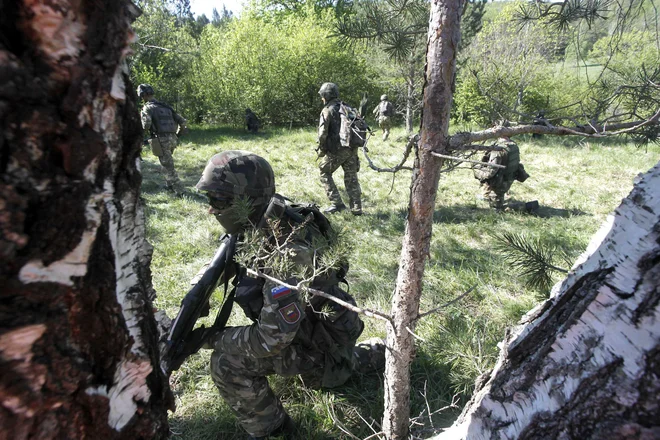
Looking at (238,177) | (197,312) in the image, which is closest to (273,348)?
(197,312)

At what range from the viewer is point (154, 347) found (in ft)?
2.95

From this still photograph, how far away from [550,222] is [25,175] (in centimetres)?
625

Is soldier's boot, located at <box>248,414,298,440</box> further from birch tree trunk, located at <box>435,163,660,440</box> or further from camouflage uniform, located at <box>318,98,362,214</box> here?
camouflage uniform, located at <box>318,98,362,214</box>

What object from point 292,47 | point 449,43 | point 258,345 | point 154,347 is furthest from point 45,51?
point 292,47

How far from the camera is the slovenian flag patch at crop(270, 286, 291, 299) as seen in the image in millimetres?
1729

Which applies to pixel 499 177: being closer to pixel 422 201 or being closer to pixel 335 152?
pixel 335 152

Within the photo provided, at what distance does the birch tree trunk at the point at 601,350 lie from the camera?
0.52 metres

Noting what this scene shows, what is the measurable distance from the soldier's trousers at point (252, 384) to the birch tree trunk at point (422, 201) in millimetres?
638

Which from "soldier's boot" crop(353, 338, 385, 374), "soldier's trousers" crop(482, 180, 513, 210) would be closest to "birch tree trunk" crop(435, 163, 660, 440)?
"soldier's boot" crop(353, 338, 385, 374)

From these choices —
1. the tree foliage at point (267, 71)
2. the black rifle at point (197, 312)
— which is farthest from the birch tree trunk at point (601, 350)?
the tree foliage at point (267, 71)

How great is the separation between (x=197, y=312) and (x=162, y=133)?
5.47 metres

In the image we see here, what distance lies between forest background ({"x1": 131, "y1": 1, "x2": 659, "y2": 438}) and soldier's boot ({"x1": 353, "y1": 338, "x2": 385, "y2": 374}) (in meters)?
0.15

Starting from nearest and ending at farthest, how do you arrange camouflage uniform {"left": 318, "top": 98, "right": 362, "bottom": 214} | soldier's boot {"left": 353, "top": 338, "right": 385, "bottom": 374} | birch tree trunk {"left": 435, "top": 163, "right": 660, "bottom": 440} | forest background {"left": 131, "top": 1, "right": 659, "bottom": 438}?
birch tree trunk {"left": 435, "top": 163, "right": 660, "bottom": 440} < forest background {"left": 131, "top": 1, "right": 659, "bottom": 438} < soldier's boot {"left": 353, "top": 338, "right": 385, "bottom": 374} < camouflage uniform {"left": 318, "top": 98, "right": 362, "bottom": 214}

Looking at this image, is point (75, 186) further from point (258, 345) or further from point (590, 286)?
point (258, 345)
